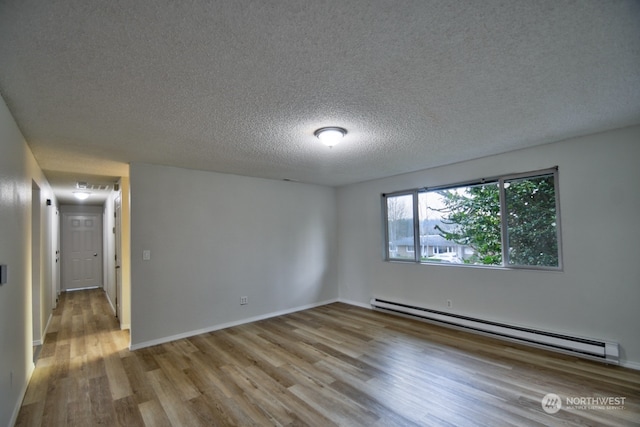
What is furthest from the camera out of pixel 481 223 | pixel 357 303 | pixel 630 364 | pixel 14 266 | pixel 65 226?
pixel 65 226

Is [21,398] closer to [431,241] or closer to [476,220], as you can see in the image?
[431,241]

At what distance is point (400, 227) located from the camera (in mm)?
5227

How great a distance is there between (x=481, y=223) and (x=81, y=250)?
972 centimetres

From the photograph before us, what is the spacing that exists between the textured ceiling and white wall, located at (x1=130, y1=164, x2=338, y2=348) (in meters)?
1.12

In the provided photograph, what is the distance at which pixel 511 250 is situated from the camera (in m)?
3.85

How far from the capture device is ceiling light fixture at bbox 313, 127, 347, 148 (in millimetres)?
2801

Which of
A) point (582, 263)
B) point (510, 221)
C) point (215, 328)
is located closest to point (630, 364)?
point (582, 263)

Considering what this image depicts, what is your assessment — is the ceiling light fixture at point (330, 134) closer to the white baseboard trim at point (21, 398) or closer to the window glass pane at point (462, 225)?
the window glass pane at point (462, 225)

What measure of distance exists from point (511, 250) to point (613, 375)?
153cm

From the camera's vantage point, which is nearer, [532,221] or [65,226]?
[532,221]

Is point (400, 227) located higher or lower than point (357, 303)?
higher

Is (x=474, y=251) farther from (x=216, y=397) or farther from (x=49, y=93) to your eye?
(x=49, y=93)

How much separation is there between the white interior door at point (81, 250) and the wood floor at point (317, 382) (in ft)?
15.4

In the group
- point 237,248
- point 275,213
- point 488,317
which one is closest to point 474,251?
point 488,317
